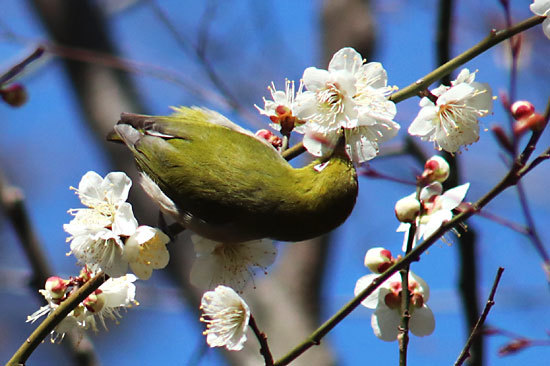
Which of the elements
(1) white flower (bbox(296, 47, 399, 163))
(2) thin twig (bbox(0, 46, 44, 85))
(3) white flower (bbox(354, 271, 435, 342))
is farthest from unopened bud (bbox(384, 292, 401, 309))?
(2) thin twig (bbox(0, 46, 44, 85))

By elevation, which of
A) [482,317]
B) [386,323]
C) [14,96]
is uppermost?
[14,96]

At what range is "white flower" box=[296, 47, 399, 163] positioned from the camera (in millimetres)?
1794

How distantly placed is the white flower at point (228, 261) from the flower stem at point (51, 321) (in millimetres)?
347

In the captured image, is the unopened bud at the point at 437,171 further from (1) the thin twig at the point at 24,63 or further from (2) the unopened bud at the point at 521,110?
(1) the thin twig at the point at 24,63

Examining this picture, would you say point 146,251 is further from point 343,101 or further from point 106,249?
point 343,101

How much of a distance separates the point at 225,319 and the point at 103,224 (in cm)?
42

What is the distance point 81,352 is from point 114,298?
3.30ft

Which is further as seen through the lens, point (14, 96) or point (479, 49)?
point (14, 96)

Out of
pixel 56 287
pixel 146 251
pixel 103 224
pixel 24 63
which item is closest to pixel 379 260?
pixel 146 251

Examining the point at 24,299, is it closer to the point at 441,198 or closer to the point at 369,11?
the point at 369,11

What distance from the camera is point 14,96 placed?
7.55 ft

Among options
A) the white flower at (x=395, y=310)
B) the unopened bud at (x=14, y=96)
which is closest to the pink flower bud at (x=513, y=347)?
the white flower at (x=395, y=310)

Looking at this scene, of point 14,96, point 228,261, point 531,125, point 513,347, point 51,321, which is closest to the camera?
point 531,125

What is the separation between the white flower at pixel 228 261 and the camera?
196 cm
